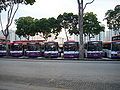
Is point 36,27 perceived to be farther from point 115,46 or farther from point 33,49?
point 115,46

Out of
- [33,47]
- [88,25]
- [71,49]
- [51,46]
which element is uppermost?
[88,25]

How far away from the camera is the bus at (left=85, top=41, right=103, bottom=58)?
40.6 metres

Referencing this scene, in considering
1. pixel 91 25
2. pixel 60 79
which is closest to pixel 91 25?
pixel 91 25

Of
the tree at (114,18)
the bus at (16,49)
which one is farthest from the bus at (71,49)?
the tree at (114,18)

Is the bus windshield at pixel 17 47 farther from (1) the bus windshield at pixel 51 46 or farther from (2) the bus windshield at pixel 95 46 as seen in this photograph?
(2) the bus windshield at pixel 95 46

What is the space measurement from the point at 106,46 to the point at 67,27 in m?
20.7

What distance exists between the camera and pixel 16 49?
4881cm

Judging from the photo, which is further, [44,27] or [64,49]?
[44,27]

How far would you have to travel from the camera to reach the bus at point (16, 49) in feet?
159

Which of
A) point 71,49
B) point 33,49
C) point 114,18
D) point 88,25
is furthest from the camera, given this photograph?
point 88,25

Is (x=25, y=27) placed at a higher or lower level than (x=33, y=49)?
higher

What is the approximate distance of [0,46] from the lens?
51.2 metres

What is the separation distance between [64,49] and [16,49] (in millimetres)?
10390

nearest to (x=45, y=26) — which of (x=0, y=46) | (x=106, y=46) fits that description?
(x=0, y=46)
